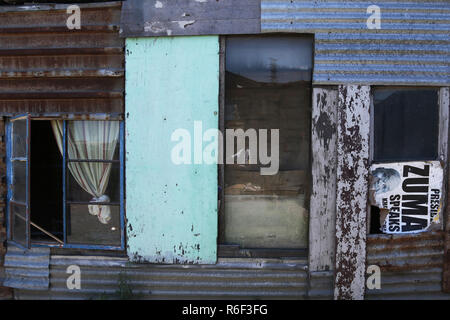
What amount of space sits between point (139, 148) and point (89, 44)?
152cm

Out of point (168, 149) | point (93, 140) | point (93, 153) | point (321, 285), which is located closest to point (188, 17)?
point (168, 149)

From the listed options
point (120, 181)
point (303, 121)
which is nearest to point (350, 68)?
point (303, 121)

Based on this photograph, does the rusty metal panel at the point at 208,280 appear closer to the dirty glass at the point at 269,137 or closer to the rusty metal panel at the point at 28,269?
the dirty glass at the point at 269,137

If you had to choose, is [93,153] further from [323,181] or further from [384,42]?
[384,42]

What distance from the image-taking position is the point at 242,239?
4031mm

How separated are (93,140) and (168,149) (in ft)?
3.55

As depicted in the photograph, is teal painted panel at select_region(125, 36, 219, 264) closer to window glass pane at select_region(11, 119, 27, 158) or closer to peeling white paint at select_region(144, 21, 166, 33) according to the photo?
peeling white paint at select_region(144, 21, 166, 33)

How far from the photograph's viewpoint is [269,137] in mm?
3965

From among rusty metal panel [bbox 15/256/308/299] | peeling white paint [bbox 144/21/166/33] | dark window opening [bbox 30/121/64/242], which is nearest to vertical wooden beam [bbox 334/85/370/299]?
rusty metal panel [bbox 15/256/308/299]

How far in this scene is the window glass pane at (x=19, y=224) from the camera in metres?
4.22

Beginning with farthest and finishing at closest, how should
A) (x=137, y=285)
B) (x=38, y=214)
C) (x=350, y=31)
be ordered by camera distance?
1. (x=38, y=214)
2. (x=137, y=285)
3. (x=350, y=31)

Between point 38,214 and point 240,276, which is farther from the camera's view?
point 38,214

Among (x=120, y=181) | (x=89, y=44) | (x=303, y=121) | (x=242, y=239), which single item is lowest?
(x=242, y=239)

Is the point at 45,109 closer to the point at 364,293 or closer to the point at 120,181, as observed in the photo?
the point at 120,181
